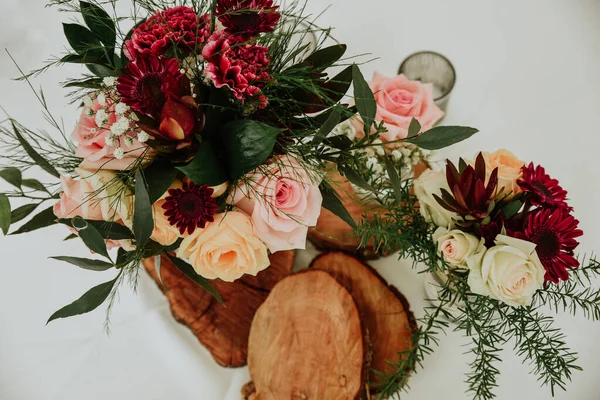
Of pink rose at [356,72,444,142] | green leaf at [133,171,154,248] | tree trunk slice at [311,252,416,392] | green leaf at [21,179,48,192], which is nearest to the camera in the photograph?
green leaf at [133,171,154,248]

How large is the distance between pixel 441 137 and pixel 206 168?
243 mm

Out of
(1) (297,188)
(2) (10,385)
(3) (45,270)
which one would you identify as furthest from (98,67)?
(2) (10,385)

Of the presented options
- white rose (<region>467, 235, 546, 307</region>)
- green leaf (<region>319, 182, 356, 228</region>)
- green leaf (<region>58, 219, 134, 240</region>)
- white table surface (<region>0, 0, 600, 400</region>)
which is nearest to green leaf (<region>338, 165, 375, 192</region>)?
green leaf (<region>319, 182, 356, 228</region>)

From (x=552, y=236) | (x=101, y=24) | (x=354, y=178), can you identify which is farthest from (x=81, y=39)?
(x=552, y=236)

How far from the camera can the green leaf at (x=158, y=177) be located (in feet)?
1.41

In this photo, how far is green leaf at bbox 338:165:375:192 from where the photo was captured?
0.51 m

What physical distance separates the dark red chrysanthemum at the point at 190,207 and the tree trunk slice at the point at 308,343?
0.31m

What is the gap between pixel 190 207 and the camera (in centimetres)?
45

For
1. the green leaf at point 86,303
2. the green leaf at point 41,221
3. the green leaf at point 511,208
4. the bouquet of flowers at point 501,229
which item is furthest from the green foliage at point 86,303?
the green leaf at point 511,208

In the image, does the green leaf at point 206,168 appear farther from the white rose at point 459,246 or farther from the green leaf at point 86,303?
the white rose at point 459,246

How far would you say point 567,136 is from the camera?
884 millimetres

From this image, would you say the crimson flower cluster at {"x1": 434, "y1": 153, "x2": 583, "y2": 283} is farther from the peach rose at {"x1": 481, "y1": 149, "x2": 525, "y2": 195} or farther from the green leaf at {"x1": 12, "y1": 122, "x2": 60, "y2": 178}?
the green leaf at {"x1": 12, "y1": 122, "x2": 60, "y2": 178}

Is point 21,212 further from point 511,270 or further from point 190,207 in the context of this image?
point 511,270

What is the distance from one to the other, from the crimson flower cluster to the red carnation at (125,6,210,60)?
0.30 meters
